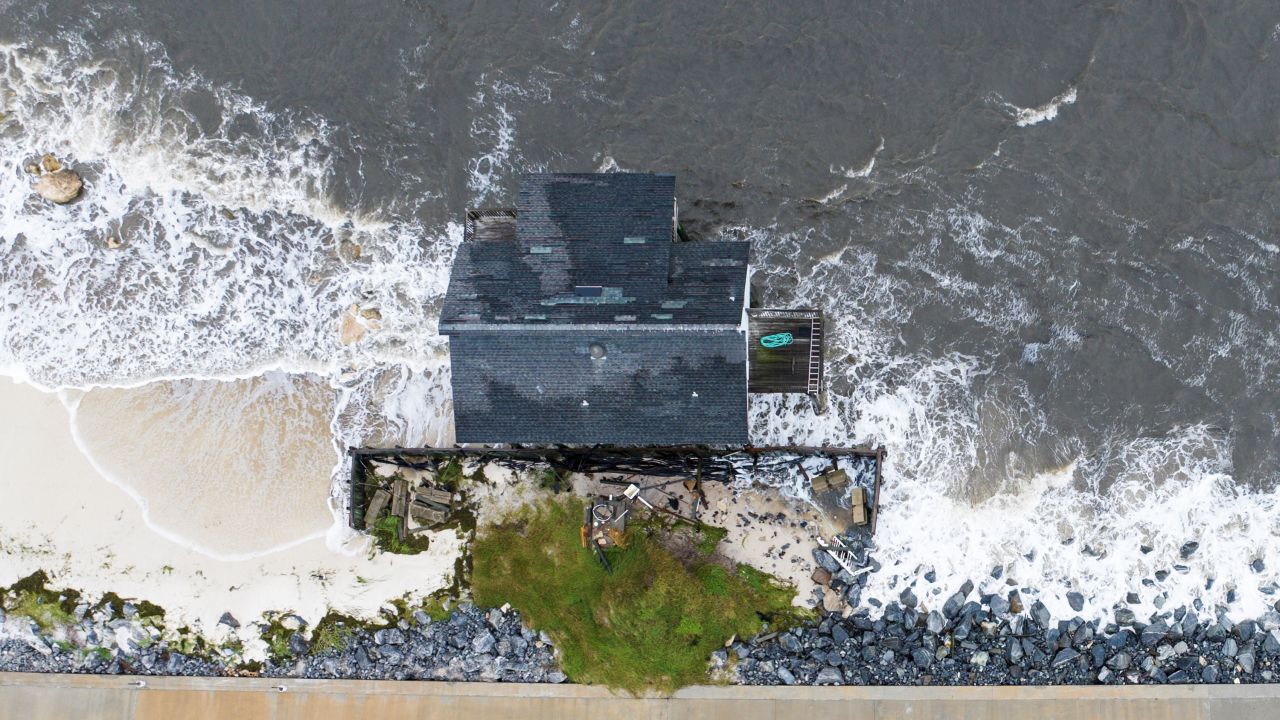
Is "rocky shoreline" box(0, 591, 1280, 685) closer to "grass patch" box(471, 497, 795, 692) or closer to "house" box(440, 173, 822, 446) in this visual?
"grass patch" box(471, 497, 795, 692)

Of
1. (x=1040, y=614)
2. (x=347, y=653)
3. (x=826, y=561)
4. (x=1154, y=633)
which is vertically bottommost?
(x=347, y=653)

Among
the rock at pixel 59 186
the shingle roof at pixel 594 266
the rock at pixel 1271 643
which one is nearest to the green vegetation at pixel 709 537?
the shingle roof at pixel 594 266

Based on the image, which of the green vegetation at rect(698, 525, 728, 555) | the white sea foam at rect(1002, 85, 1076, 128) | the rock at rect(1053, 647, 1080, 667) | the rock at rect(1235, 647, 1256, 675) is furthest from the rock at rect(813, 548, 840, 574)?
the white sea foam at rect(1002, 85, 1076, 128)

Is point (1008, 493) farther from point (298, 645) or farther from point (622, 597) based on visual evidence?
point (298, 645)

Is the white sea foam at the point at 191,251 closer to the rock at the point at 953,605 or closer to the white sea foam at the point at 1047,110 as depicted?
the rock at the point at 953,605

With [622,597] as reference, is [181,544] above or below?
above

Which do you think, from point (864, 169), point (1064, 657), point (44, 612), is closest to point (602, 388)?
point (864, 169)

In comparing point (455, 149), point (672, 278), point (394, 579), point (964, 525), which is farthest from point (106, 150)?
point (964, 525)
